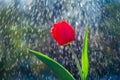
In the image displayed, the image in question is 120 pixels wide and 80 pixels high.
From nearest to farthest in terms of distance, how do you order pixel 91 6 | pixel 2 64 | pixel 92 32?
pixel 2 64 < pixel 92 32 < pixel 91 6

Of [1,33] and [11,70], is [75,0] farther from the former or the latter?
[11,70]

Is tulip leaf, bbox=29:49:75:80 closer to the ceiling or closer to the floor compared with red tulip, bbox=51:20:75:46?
closer to the floor

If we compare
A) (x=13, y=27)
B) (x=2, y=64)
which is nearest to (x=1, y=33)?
(x=13, y=27)

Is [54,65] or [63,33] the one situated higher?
[63,33]

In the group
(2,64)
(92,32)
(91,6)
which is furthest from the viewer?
(91,6)

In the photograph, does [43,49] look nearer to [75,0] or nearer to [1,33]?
[1,33]

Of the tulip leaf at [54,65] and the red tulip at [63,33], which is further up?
the red tulip at [63,33]

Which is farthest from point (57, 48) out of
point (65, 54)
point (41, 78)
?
point (41, 78)

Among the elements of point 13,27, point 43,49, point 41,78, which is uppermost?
point 13,27

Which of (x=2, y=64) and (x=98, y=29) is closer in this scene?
(x=2, y=64)

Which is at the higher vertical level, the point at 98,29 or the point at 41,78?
the point at 98,29
